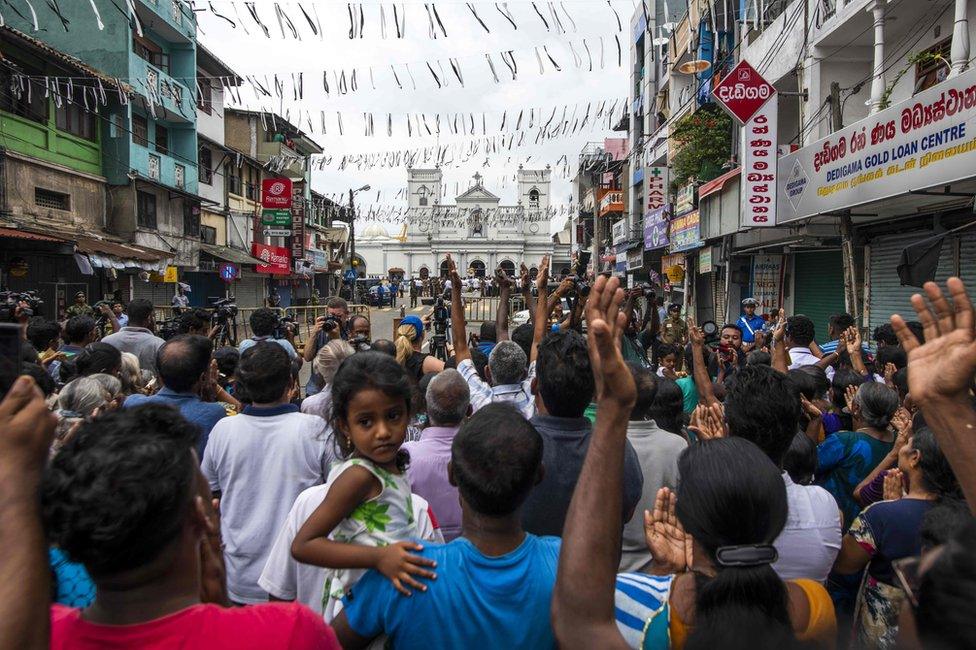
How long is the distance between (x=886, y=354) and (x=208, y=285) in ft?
87.8

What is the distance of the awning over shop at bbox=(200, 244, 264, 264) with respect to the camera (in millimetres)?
25966

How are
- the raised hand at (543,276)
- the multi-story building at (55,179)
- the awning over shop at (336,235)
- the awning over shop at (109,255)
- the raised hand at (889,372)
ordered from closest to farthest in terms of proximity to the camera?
the raised hand at (543,276) → the raised hand at (889,372) → the multi-story building at (55,179) → the awning over shop at (109,255) → the awning over shop at (336,235)

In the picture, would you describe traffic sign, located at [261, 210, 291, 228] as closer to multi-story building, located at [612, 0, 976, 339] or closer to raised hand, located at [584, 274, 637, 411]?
multi-story building, located at [612, 0, 976, 339]

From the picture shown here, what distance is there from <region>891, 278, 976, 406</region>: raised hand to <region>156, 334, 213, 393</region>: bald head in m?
3.26

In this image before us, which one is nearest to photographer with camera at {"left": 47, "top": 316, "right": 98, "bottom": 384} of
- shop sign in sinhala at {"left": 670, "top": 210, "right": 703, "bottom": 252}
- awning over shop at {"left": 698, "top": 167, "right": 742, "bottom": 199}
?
awning over shop at {"left": 698, "top": 167, "right": 742, "bottom": 199}

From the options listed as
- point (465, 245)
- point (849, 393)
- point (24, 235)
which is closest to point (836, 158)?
point (849, 393)

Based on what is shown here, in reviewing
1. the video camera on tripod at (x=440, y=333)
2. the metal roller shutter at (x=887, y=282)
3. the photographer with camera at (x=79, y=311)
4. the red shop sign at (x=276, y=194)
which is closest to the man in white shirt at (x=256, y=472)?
the photographer with camera at (x=79, y=311)

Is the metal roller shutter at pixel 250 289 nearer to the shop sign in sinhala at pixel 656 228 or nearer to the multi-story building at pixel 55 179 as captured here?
the multi-story building at pixel 55 179

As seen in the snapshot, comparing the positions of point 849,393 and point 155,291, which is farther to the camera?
point 155,291

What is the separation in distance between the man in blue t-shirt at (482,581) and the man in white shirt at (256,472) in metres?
1.16

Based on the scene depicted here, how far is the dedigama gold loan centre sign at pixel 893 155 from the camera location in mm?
7426

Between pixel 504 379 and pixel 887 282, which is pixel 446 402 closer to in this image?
pixel 504 379

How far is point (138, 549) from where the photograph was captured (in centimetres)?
129

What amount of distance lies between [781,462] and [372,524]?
1.53m
